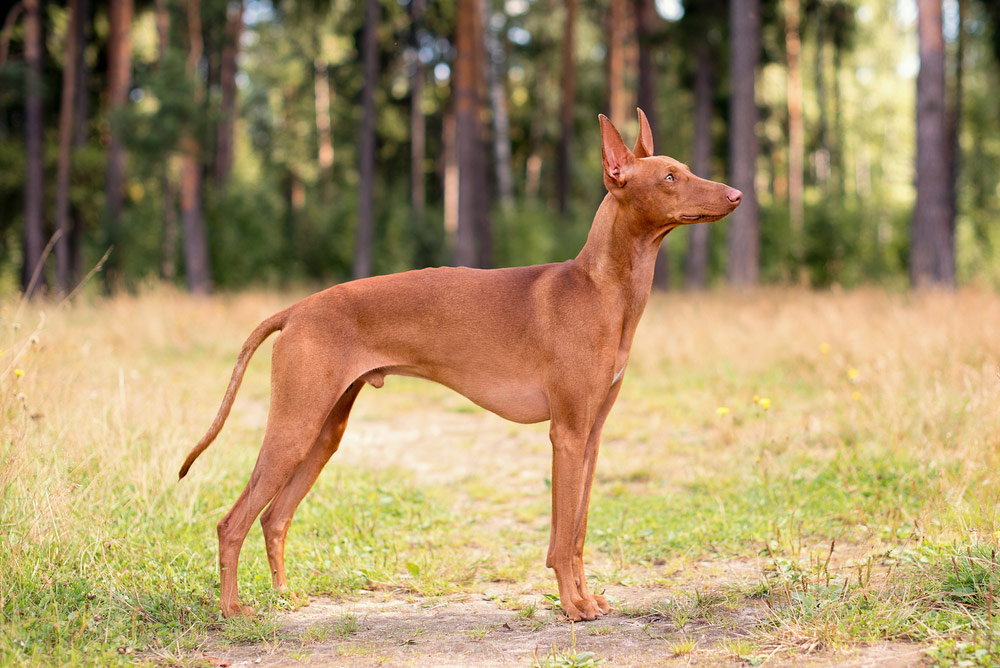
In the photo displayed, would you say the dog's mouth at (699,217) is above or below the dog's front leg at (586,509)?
above

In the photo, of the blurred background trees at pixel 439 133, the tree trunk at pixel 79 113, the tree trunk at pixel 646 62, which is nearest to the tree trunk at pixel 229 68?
the blurred background trees at pixel 439 133

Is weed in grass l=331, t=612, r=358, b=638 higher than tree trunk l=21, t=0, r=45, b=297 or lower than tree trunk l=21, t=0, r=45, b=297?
lower

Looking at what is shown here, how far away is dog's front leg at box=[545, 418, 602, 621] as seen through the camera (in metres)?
3.77

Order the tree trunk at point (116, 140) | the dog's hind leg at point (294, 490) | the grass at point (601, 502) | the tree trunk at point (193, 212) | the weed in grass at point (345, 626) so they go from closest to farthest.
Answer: the grass at point (601, 502) → the weed in grass at point (345, 626) → the dog's hind leg at point (294, 490) → the tree trunk at point (193, 212) → the tree trunk at point (116, 140)

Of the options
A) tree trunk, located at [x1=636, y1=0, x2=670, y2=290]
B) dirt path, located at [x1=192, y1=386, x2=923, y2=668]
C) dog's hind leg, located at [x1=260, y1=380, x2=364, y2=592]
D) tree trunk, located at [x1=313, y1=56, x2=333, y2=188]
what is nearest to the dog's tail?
dog's hind leg, located at [x1=260, y1=380, x2=364, y2=592]

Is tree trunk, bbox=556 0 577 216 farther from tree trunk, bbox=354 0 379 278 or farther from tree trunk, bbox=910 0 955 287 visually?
tree trunk, bbox=910 0 955 287

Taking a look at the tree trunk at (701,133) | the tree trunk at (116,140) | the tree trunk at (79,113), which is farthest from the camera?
the tree trunk at (79,113)

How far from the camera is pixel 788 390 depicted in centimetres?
850

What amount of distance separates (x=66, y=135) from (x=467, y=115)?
34.2ft

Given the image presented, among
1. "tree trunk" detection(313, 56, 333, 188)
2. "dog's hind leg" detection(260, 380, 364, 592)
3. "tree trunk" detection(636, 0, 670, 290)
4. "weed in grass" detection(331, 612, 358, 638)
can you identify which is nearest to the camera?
"weed in grass" detection(331, 612, 358, 638)

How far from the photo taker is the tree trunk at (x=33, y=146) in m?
18.8

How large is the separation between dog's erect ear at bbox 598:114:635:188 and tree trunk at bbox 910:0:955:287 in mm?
10224

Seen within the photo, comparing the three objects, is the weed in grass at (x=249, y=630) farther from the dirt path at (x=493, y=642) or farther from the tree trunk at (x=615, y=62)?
the tree trunk at (x=615, y=62)

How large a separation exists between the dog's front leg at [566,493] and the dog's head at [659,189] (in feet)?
3.34
